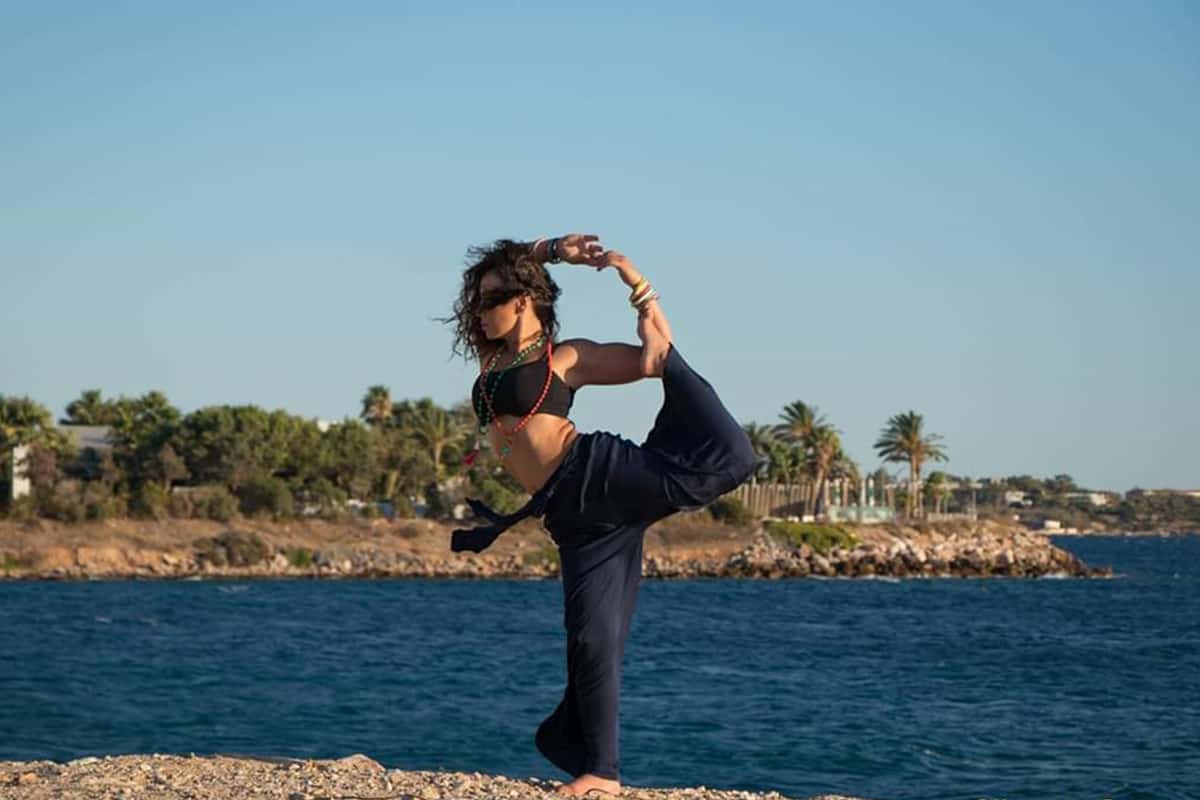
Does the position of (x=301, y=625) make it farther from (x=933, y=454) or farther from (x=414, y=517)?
(x=933, y=454)

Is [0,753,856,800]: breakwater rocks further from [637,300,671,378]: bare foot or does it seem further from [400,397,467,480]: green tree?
[400,397,467,480]: green tree

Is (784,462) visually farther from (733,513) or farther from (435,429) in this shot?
(435,429)

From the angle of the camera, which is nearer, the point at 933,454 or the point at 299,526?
the point at 299,526

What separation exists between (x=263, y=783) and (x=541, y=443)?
2344 mm


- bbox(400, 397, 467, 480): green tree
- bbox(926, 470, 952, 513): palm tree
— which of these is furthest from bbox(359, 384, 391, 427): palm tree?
bbox(926, 470, 952, 513): palm tree

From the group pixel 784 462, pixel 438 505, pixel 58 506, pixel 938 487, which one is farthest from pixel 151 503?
pixel 938 487

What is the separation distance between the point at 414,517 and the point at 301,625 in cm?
3979

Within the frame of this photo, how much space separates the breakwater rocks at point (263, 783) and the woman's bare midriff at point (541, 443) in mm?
1491

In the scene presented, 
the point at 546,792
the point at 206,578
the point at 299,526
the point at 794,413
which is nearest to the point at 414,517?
the point at 299,526

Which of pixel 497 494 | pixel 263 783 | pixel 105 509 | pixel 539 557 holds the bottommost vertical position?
pixel 539 557

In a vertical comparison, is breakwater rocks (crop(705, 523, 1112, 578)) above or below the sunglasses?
below

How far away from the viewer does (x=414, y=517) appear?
91.2 meters

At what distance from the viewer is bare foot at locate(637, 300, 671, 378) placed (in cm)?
780

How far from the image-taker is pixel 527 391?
7.83m
